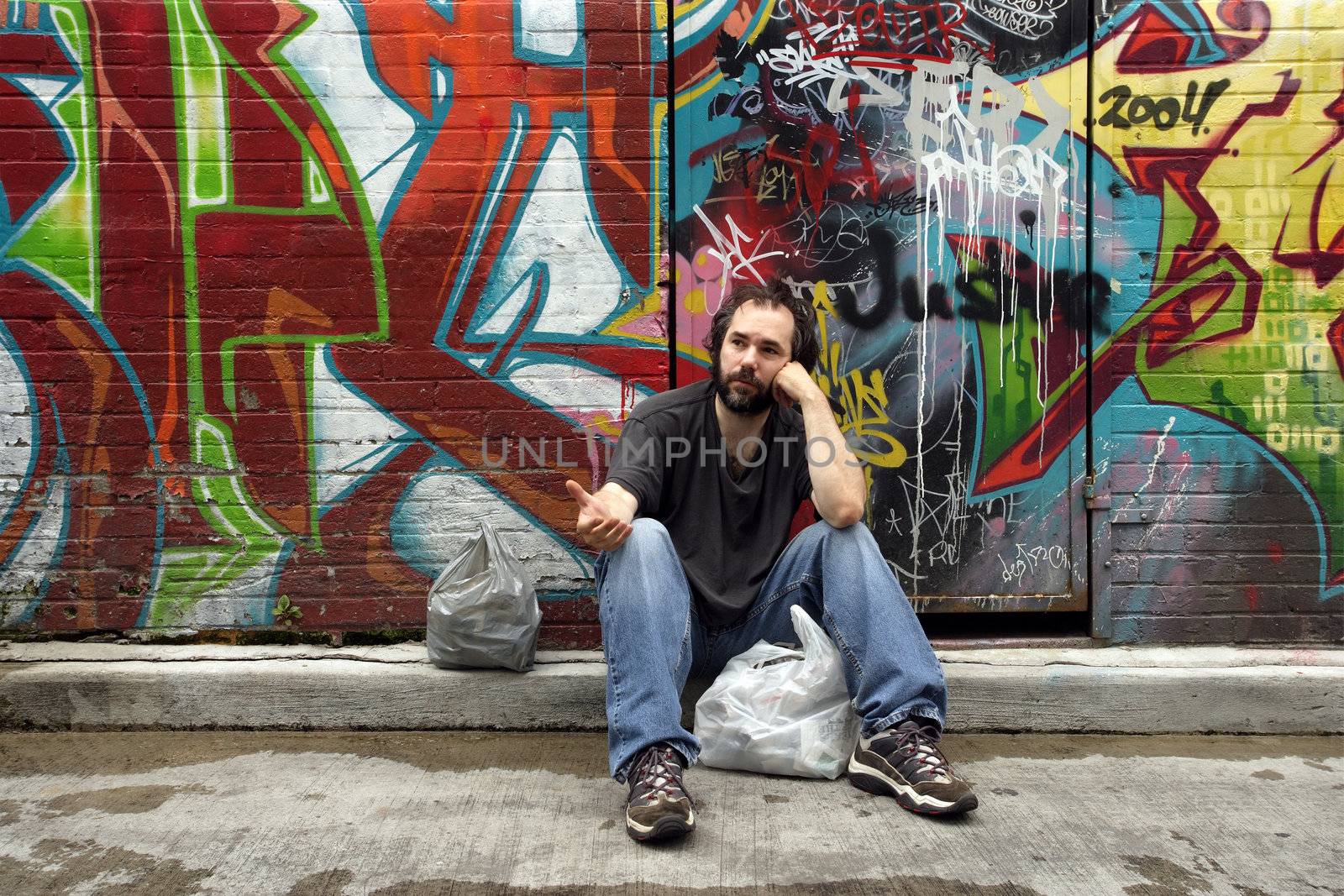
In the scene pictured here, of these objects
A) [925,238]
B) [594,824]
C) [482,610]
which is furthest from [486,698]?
[925,238]

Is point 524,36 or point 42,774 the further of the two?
point 524,36

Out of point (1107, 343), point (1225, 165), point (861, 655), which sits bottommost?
point (861, 655)

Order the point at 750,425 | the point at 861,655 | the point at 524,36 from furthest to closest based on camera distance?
the point at 524,36 < the point at 750,425 < the point at 861,655

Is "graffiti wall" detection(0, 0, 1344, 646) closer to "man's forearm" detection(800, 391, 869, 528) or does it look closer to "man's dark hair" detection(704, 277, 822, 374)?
"man's dark hair" detection(704, 277, 822, 374)

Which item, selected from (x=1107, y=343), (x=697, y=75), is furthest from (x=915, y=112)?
(x=1107, y=343)

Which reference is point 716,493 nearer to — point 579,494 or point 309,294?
point 579,494

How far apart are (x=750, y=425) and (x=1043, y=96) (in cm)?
174

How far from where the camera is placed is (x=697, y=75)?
12.4 ft

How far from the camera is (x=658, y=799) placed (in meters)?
2.61

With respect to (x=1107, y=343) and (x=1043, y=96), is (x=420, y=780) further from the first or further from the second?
(x=1043, y=96)

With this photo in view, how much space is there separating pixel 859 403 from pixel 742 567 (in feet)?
3.28

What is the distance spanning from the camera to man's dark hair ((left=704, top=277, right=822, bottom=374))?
3242 mm

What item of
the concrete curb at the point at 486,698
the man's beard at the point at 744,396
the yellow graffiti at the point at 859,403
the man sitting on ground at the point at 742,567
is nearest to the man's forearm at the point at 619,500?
the man sitting on ground at the point at 742,567

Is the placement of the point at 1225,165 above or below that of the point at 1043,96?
below
